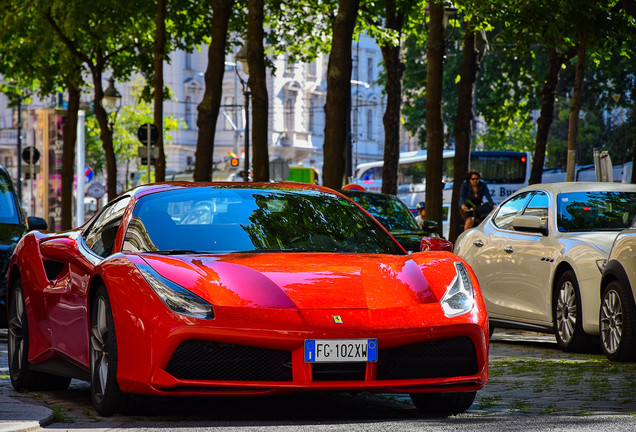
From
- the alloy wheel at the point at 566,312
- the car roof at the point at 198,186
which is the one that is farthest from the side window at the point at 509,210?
the car roof at the point at 198,186

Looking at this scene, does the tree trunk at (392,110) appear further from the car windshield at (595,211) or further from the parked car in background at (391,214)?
the car windshield at (595,211)

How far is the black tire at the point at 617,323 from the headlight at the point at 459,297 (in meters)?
3.14

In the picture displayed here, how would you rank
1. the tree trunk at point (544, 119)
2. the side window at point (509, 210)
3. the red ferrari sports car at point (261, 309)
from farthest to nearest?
1. the tree trunk at point (544, 119)
2. the side window at point (509, 210)
3. the red ferrari sports car at point (261, 309)

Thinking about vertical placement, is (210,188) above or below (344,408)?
above

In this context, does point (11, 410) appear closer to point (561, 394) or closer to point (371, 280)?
point (371, 280)

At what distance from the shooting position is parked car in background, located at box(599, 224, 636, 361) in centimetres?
982

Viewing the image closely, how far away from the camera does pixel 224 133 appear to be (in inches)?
3615

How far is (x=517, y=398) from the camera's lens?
7859mm

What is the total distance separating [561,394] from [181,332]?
269 centimetres

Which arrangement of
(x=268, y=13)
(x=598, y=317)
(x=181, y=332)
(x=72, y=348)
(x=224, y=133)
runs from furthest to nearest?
1. (x=224, y=133)
2. (x=268, y=13)
3. (x=598, y=317)
4. (x=72, y=348)
5. (x=181, y=332)

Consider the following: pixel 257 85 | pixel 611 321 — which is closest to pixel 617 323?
pixel 611 321

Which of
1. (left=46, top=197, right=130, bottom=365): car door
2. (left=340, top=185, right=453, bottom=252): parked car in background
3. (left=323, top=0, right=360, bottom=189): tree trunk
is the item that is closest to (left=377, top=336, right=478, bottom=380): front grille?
(left=46, top=197, right=130, bottom=365): car door

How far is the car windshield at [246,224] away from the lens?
24.2 ft

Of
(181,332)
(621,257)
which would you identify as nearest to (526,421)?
(181,332)
